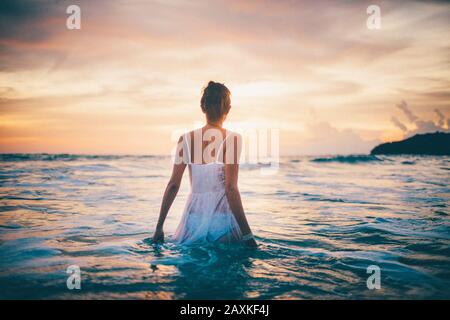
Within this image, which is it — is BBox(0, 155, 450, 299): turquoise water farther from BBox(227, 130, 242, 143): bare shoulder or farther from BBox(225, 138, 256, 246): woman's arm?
BBox(227, 130, 242, 143): bare shoulder

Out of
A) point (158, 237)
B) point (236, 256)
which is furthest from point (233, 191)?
point (158, 237)

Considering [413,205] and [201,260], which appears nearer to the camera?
[201,260]

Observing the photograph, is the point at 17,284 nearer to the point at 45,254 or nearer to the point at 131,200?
the point at 45,254

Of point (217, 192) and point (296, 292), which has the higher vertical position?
point (217, 192)

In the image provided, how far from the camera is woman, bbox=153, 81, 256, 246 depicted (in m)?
3.99

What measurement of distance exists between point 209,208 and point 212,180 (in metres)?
0.38

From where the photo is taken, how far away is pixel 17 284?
3250mm

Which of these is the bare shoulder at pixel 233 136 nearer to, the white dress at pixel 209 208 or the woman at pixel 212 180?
the woman at pixel 212 180

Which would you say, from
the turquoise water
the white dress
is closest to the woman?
the white dress

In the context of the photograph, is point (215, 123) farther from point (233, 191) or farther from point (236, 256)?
point (236, 256)

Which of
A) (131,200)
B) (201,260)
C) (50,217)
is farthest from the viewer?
(131,200)
